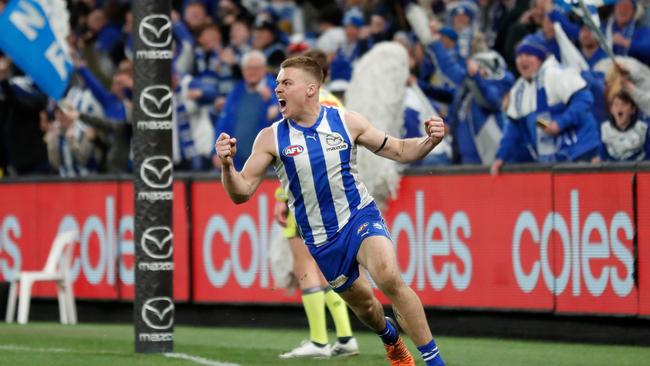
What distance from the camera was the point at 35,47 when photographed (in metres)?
15.0

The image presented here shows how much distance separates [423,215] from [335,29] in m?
4.58

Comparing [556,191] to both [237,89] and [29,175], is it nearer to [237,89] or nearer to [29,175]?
[237,89]

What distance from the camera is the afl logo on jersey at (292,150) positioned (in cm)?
930

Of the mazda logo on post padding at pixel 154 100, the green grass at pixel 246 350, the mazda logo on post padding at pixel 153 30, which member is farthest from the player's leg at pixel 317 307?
the mazda logo on post padding at pixel 153 30

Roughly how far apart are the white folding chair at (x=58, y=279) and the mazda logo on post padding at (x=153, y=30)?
17.2 ft

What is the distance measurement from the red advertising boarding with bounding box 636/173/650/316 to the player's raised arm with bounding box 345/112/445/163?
11.4ft

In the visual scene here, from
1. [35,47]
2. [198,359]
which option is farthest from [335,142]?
[35,47]

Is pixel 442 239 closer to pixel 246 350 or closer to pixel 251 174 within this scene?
pixel 246 350

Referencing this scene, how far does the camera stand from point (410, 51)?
1634 cm

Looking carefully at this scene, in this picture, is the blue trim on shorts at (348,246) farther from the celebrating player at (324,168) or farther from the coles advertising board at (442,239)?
the coles advertising board at (442,239)

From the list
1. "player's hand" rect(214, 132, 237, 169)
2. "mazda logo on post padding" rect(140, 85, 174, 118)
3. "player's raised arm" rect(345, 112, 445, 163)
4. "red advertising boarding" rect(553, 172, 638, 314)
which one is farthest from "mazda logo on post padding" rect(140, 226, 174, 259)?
"red advertising boarding" rect(553, 172, 638, 314)

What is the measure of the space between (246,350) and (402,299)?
3537 millimetres

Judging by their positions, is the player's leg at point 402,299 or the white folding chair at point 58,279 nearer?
the player's leg at point 402,299

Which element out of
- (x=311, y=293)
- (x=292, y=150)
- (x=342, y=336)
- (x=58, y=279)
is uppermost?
(x=292, y=150)
